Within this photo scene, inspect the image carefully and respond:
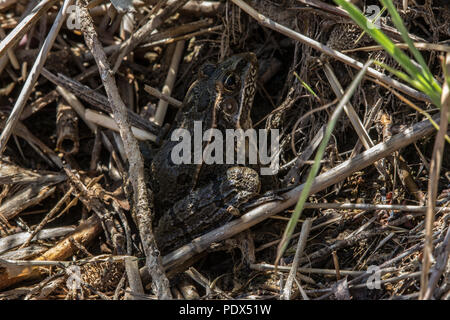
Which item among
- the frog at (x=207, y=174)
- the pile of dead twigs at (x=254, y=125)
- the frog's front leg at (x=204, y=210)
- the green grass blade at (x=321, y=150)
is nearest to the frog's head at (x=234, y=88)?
the frog at (x=207, y=174)

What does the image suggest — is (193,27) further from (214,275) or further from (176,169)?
(214,275)

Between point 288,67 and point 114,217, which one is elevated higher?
point 288,67

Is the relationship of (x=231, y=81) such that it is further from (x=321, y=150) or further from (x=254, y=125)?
(x=321, y=150)

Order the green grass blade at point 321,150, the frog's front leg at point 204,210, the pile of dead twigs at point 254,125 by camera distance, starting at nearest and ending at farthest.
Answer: the green grass blade at point 321,150 → the pile of dead twigs at point 254,125 → the frog's front leg at point 204,210

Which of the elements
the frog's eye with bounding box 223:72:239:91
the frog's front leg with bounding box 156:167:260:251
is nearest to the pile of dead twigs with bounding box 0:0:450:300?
the frog's front leg with bounding box 156:167:260:251

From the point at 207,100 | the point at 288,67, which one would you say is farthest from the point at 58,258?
the point at 288,67

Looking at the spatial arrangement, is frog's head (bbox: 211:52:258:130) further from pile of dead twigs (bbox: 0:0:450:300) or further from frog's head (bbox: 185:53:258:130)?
pile of dead twigs (bbox: 0:0:450:300)

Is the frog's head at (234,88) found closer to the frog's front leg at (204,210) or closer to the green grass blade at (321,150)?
the frog's front leg at (204,210)

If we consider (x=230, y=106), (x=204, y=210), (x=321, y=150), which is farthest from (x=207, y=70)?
(x=321, y=150)
